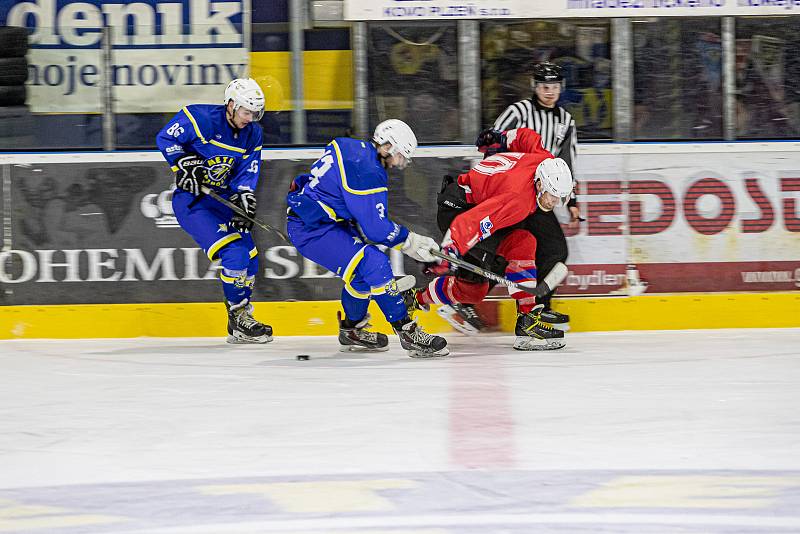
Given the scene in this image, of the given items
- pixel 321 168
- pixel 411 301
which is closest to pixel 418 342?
pixel 411 301

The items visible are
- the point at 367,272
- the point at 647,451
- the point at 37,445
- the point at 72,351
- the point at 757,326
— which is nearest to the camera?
the point at 647,451

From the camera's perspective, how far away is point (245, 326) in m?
6.38

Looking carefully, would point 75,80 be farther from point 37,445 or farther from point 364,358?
point 37,445

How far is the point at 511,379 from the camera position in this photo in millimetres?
5137

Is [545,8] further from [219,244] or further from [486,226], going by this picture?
[219,244]

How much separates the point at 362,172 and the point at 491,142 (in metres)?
0.93

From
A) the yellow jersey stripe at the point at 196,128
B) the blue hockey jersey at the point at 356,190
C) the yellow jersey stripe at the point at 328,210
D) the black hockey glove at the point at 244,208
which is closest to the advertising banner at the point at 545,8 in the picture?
the yellow jersey stripe at the point at 196,128

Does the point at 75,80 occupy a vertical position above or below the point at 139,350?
above

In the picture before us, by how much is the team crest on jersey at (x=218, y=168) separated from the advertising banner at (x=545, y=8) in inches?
43.0

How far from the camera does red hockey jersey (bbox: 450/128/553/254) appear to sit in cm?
593

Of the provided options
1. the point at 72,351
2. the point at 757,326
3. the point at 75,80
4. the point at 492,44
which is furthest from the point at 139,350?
the point at 757,326

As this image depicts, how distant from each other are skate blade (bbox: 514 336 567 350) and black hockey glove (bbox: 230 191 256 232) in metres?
1.53

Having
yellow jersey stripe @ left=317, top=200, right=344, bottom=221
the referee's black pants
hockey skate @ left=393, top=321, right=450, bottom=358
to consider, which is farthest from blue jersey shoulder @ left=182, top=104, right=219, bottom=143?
the referee's black pants

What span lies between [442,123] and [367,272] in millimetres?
1387
